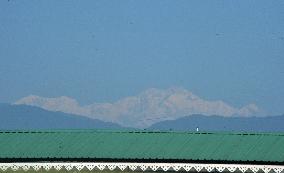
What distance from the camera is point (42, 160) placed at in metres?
35.2

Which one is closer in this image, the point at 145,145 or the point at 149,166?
the point at 149,166

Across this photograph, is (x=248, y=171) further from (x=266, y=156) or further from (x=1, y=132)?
(x=1, y=132)

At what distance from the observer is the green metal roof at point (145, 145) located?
33469 mm

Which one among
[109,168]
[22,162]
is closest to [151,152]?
[109,168]

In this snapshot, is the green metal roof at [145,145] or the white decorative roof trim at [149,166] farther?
the green metal roof at [145,145]

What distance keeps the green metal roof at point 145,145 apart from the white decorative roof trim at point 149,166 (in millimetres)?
411

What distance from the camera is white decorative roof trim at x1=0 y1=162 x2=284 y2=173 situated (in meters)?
32.2

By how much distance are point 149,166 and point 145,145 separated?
1.76 meters

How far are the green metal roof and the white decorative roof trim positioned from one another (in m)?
0.41

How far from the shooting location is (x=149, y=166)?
1344 inches

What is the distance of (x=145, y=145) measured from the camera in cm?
3553

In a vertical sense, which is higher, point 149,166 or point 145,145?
point 145,145

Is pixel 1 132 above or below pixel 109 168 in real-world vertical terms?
above

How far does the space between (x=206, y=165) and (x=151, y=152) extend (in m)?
3.32
